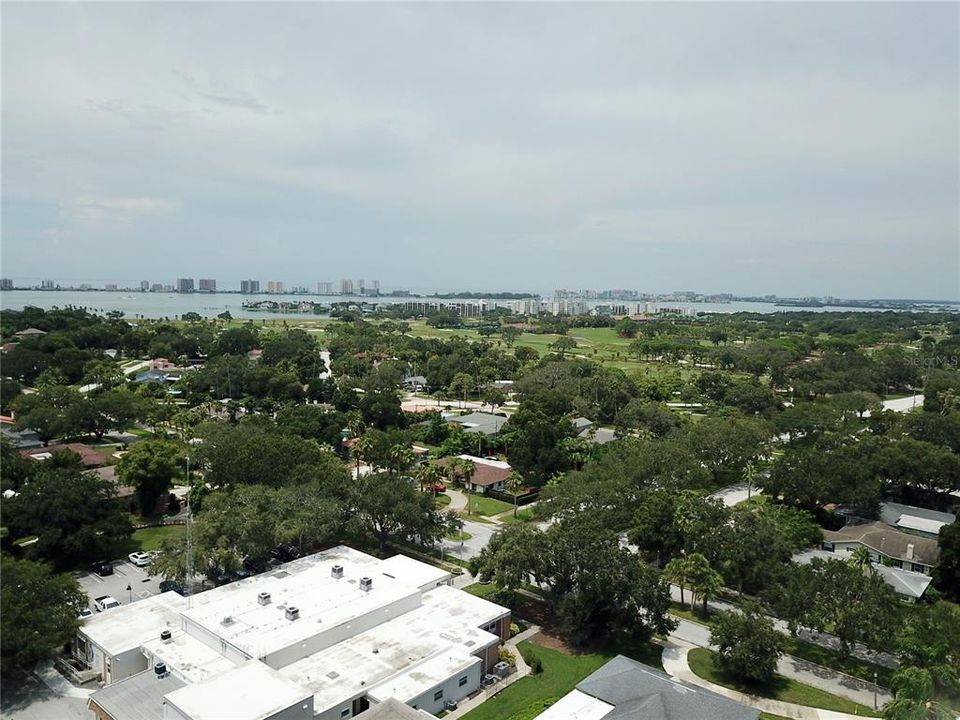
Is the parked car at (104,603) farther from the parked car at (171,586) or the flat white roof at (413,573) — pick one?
the flat white roof at (413,573)

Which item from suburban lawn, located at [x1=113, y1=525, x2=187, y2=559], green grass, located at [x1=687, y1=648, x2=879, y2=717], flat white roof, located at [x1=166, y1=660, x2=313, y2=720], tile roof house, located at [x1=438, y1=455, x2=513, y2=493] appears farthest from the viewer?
tile roof house, located at [x1=438, y1=455, x2=513, y2=493]

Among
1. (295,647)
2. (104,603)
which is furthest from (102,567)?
(295,647)

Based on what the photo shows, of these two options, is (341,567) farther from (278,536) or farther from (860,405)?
(860,405)

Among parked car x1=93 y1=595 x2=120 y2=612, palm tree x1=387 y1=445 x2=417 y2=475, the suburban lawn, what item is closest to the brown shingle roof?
palm tree x1=387 y1=445 x2=417 y2=475

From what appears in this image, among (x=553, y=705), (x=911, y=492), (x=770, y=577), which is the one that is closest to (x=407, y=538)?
(x=553, y=705)

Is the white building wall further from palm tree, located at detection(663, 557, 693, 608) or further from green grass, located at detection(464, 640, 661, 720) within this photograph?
palm tree, located at detection(663, 557, 693, 608)

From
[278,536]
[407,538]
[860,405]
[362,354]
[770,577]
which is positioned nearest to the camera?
[770,577]
